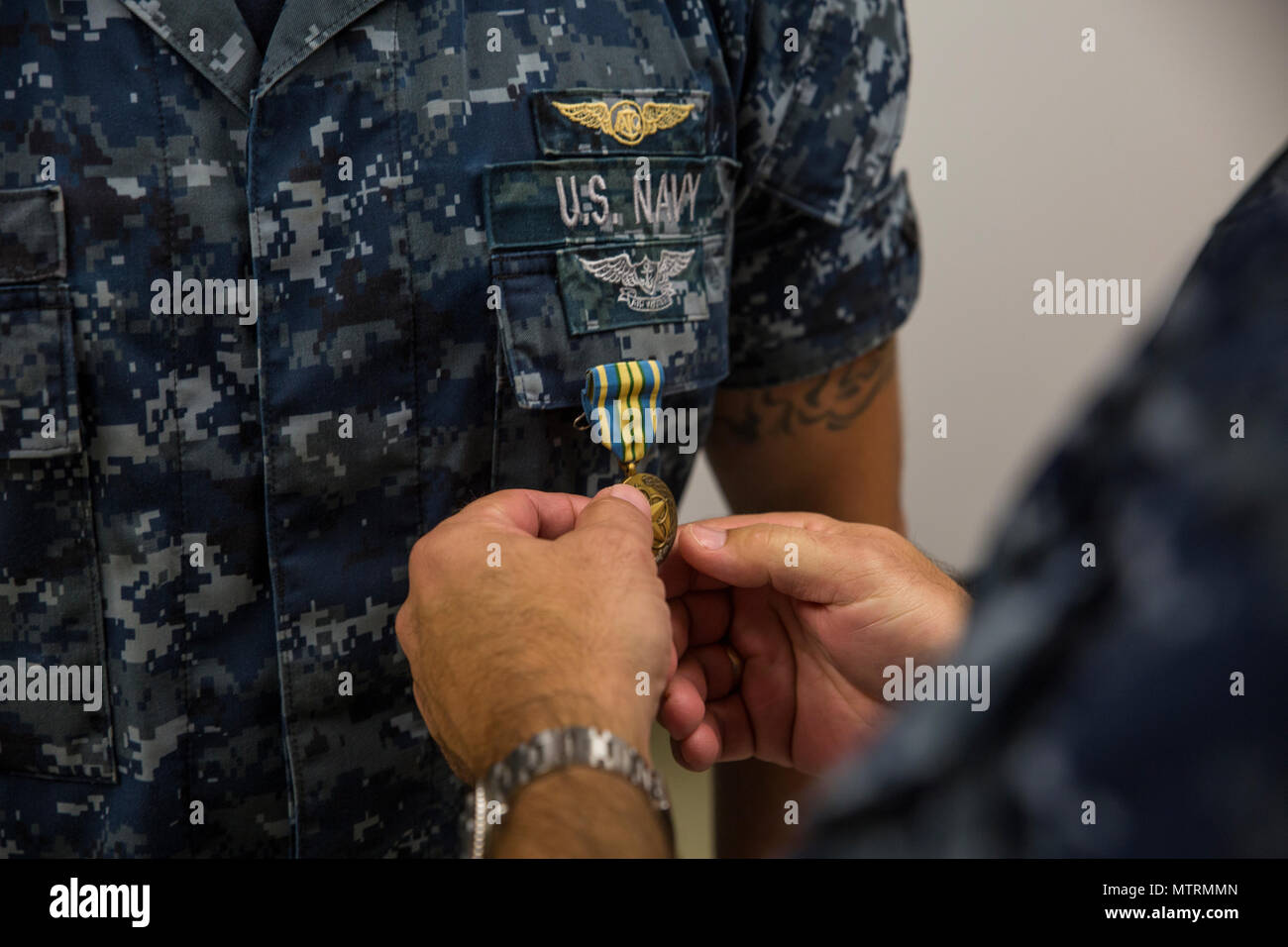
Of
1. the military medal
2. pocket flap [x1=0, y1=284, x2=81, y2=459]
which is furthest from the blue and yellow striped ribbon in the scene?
pocket flap [x1=0, y1=284, x2=81, y2=459]

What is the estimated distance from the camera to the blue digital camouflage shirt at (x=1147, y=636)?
0.45 feet

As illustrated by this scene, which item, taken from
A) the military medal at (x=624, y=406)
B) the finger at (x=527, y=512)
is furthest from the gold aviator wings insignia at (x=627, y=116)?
the finger at (x=527, y=512)

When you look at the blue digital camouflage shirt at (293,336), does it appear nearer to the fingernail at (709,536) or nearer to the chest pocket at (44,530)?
the chest pocket at (44,530)

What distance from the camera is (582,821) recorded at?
0.96 feet

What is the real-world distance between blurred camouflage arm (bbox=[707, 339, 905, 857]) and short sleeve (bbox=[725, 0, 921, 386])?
26 mm

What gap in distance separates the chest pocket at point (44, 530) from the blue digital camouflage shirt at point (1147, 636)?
21.2 inches

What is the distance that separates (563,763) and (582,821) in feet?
0.11

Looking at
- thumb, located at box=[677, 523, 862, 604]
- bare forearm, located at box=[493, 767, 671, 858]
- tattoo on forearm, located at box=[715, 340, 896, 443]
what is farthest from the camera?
tattoo on forearm, located at box=[715, 340, 896, 443]

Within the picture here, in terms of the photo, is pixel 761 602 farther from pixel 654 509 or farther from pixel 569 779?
pixel 569 779

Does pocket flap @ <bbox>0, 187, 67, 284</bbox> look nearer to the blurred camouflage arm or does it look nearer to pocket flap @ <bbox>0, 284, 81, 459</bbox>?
pocket flap @ <bbox>0, 284, 81, 459</bbox>

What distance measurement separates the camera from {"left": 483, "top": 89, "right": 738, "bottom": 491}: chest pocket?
23.8 inches

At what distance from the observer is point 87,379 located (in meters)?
0.55

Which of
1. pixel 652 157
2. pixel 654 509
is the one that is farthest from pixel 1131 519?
pixel 652 157
